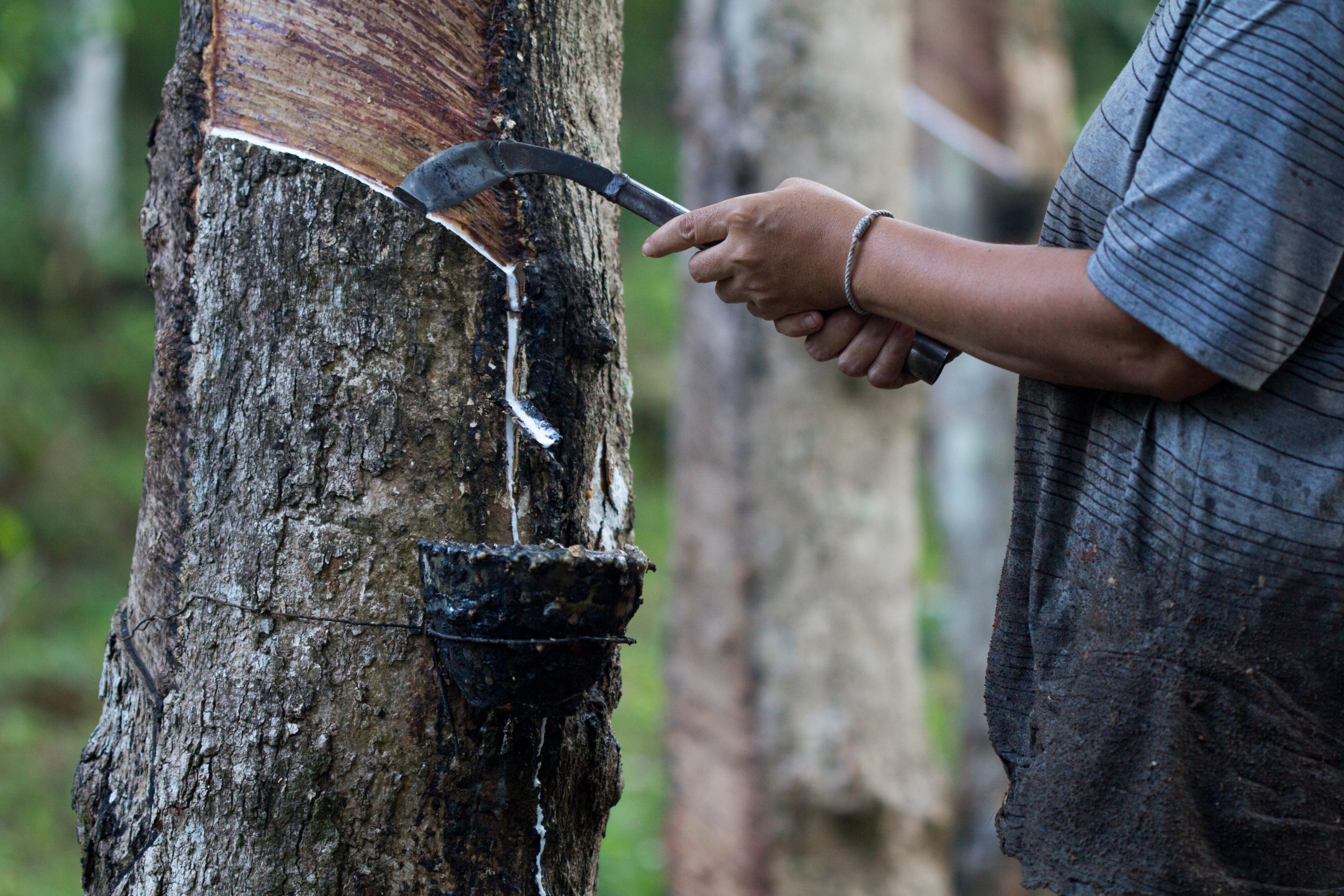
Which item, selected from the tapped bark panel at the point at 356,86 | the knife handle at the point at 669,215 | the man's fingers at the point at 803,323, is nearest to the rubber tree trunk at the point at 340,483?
the tapped bark panel at the point at 356,86

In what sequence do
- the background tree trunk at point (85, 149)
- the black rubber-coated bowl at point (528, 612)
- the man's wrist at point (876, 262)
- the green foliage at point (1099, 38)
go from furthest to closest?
the green foliage at point (1099, 38) < the background tree trunk at point (85, 149) < the man's wrist at point (876, 262) < the black rubber-coated bowl at point (528, 612)

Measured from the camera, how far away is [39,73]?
849cm

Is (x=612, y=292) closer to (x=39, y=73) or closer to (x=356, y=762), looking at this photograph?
(x=356, y=762)

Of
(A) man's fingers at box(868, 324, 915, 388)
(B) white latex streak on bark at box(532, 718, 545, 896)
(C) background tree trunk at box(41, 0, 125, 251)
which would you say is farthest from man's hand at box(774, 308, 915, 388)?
(C) background tree trunk at box(41, 0, 125, 251)

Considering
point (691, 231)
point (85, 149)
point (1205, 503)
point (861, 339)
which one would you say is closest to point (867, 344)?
point (861, 339)

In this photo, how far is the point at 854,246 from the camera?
1362mm

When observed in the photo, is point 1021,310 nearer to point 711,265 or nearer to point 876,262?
point 876,262

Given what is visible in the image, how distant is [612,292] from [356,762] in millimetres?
775

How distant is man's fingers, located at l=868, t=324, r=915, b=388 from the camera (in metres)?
1.48

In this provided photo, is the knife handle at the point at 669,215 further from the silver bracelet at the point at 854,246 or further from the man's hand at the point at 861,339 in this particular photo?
the silver bracelet at the point at 854,246

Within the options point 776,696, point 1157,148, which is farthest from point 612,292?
point 776,696

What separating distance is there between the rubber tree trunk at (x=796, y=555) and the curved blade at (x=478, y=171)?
3.01 metres

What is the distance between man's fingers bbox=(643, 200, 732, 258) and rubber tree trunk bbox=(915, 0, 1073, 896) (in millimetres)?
4199

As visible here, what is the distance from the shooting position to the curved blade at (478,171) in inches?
56.1
